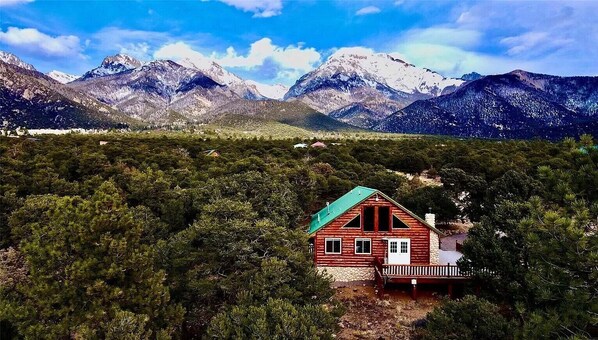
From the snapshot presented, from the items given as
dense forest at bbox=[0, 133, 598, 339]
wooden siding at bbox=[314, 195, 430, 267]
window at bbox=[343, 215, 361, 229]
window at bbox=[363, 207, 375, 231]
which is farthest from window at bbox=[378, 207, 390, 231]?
dense forest at bbox=[0, 133, 598, 339]

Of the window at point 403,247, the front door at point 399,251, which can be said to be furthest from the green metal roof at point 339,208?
the window at point 403,247

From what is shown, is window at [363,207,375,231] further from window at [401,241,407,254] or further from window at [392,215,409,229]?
window at [401,241,407,254]

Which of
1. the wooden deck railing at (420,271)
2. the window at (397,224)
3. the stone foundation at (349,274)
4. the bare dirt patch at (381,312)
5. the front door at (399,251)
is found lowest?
the bare dirt patch at (381,312)

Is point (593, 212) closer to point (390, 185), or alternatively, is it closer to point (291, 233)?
point (291, 233)

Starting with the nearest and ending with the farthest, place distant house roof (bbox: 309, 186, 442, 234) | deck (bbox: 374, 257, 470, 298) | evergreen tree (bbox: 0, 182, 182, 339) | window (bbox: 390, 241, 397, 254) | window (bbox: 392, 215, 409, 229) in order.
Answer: evergreen tree (bbox: 0, 182, 182, 339)
deck (bbox: 374, 257, 470, 298)
distant house roof (bbox: 309, 186, 442, 234)
window (bbox: 392, 215, 409, 229)
window (bbox: 390, 241, 397, 254)

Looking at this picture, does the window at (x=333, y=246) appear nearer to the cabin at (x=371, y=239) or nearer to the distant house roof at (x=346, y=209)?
the cabin at (x=371, y=239)

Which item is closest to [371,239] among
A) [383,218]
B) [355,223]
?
[355,223]
